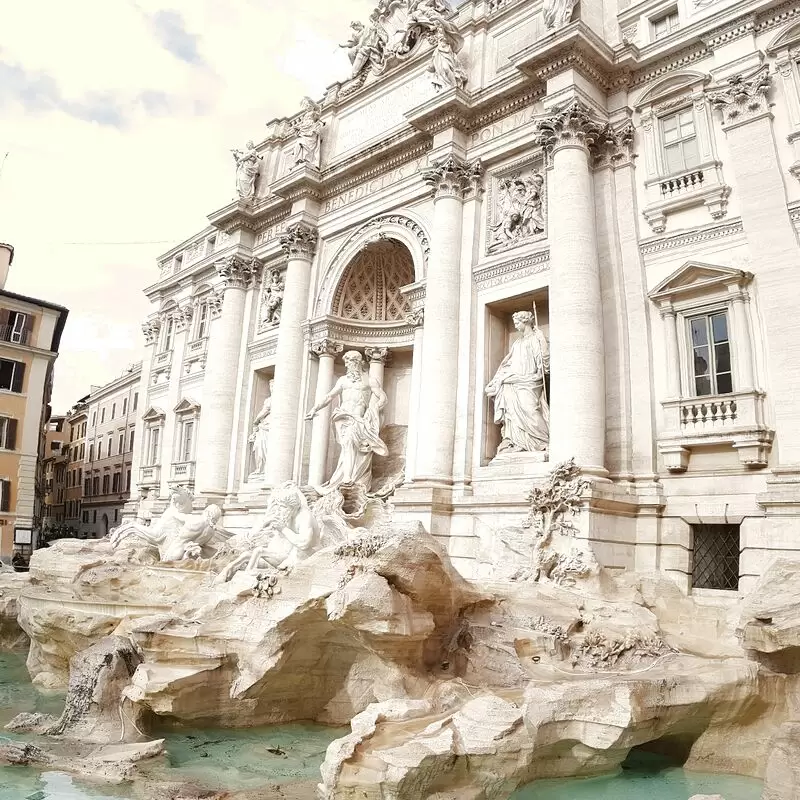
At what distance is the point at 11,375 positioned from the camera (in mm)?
30000

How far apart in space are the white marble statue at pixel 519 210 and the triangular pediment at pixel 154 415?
572 inches

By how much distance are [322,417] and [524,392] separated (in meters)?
5.82

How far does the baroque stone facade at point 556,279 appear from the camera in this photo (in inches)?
452

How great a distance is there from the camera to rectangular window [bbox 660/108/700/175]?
42.6 ft

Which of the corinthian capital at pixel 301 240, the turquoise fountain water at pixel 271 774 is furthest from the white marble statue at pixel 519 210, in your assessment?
the turquoise fountain water at pixel 271 774

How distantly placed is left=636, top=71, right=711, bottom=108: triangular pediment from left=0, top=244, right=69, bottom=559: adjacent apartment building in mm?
26558

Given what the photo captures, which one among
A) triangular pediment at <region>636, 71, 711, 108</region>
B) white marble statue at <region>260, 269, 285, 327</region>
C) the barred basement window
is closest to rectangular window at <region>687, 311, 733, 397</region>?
the barred basement window

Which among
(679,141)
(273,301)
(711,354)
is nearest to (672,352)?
(711,354)

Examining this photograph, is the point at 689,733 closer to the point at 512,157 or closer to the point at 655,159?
the point at 655,159

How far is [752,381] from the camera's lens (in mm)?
11234

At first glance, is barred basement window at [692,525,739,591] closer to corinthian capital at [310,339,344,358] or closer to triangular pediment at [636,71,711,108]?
triangular pediment at [636,71,711,108]

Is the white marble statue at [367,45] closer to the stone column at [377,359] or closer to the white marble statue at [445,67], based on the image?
the white marble statue at [445,67]

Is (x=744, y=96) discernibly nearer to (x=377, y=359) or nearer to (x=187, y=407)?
(x=377, y=359)

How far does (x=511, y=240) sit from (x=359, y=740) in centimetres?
1094
